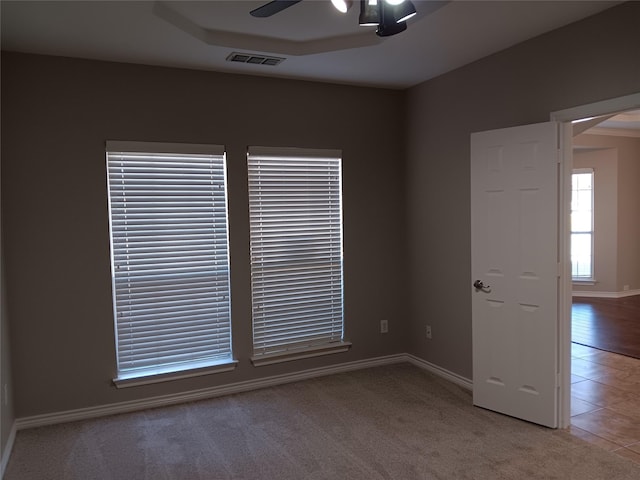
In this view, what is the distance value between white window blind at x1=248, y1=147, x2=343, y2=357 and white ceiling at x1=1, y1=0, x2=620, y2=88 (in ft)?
2.68

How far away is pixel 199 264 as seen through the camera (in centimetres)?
404

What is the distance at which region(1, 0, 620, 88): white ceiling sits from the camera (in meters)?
2.87

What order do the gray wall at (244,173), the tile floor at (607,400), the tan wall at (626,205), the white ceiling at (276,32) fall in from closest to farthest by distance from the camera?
the white ceiling at (276,32) < the tile floor at (607,400) < the gray wall at (244,173) < the tan wall at (626,205)

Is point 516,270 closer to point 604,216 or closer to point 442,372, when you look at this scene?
point 442,372

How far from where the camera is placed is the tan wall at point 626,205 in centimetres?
797

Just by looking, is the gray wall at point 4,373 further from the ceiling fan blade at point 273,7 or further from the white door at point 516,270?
the white door at point 516,270

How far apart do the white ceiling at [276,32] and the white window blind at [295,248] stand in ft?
2.68

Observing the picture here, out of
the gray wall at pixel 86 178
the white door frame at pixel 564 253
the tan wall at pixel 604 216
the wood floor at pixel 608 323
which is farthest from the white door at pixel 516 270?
the tan wall at pixel 604 216

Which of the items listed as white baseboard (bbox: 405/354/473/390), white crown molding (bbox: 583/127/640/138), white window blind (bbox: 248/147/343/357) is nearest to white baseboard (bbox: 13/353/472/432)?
white baseboard (bbox: 405/354/473/390)

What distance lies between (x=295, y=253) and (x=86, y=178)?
5.87 ft

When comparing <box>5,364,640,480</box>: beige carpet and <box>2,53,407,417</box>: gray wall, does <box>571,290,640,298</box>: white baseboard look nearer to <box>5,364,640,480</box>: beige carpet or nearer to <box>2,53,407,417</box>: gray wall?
<box>5,364,640,480</box>: beige carpet

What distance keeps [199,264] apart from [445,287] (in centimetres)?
215

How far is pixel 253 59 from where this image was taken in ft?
12.2

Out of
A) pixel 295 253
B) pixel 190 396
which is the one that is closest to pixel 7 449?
pixel 190 396
